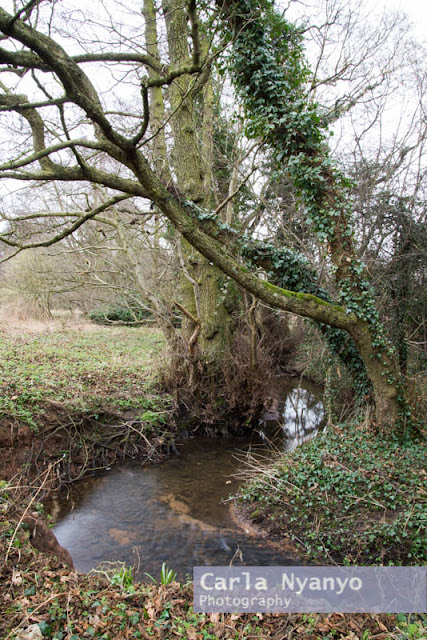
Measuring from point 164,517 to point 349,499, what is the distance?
2.65m

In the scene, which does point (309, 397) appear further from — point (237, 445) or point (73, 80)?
point (73, 80)

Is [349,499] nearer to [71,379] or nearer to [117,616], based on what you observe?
[117,616]

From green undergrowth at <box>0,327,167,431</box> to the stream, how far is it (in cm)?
124

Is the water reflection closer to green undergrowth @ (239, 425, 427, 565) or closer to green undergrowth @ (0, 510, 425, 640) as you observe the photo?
green undergrowth @ (239, 425, 427, 565)

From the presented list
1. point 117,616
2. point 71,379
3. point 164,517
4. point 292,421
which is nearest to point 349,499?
point 164,517

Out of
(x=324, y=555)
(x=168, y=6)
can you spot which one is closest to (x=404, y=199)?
(x=168, y=6)

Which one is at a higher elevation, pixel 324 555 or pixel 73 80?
A: pixel 73 80

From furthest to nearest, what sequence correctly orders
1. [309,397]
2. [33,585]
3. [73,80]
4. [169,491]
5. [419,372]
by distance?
[309,397], [419,372], [169,491], [73,80], [33,585]

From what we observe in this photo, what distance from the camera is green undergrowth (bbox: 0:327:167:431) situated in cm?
694

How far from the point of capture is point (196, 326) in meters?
8.50

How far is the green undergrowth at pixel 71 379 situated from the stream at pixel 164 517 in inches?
48.8

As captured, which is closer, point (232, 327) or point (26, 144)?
point (26, 144)

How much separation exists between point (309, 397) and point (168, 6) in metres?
10.5

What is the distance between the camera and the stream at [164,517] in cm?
500
